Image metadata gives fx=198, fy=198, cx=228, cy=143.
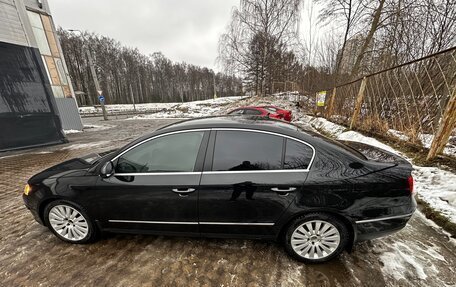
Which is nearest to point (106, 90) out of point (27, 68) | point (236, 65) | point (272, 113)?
point (236, 65)

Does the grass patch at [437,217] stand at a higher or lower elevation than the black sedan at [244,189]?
lower

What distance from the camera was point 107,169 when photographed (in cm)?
224

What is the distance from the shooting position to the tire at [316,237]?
2074 mm

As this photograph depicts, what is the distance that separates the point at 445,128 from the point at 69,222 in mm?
6356

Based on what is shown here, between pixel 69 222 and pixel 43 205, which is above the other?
pixel 43 205

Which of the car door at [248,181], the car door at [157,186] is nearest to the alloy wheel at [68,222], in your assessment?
the car door at [157,186]

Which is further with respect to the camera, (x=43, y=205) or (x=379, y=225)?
(x=43, y=205)

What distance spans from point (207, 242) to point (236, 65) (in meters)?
22.8

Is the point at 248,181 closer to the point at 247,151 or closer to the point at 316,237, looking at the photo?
the point at 247,151

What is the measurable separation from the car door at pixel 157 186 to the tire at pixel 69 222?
0.95 ft

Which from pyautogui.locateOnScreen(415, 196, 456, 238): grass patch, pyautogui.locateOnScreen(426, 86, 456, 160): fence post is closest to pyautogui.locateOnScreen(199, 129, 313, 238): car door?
pyautogui.locateOnScreen(415, 196, 456, 238): grass patch

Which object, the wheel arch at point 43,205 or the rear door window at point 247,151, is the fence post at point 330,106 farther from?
the wheel arch at point 43,205

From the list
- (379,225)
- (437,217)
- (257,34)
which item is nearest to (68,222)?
(379,225)

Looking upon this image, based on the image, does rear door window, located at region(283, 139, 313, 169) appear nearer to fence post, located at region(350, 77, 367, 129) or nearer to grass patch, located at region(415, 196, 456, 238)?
grass patch, located at region(415, 196, 456, 238)
